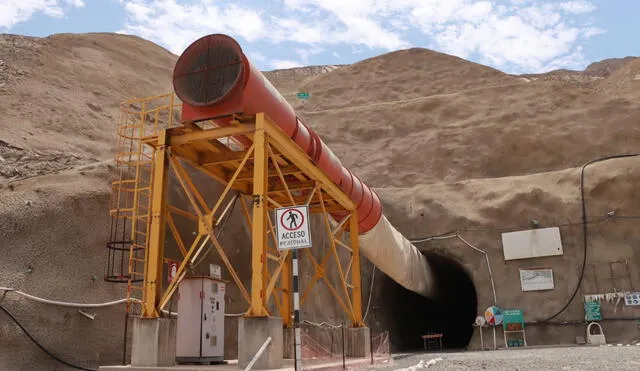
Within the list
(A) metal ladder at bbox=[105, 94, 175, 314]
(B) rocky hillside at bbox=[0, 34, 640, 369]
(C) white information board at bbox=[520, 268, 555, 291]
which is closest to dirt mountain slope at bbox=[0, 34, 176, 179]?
(B) rocky hillside at bbox=[0, 34, 640, 369]

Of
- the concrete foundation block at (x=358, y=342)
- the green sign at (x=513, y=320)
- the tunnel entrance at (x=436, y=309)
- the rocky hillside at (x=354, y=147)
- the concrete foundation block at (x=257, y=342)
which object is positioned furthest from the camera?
the tunnel entrance at (x=436, y=309)

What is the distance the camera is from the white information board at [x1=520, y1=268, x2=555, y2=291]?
2452 centimetres

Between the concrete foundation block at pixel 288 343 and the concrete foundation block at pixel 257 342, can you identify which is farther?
the concrete foundation block at pixel 288 343

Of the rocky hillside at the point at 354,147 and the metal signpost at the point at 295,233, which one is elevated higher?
the rocky hillside at the point at 354,147

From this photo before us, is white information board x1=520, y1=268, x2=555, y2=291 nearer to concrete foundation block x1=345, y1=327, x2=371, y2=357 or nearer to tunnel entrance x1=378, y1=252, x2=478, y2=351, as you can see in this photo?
tunnel entrance x1=378, y1=252, x2=478, y2=351

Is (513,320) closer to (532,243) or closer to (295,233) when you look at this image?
(532,243)

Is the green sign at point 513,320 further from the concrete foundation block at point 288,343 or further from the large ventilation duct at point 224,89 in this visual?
the large ventilation duct at point 224,89

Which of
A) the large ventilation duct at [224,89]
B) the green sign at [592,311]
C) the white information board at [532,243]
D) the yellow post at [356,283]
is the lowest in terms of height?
the green sign at [592,311]

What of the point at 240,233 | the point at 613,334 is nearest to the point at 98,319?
the point at 240,233

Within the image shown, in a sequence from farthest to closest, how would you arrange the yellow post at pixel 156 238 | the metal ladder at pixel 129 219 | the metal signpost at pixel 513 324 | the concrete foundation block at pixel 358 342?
1. the metal signpost at pixel 513 324
2. the concrete foundation block at pixel 358 342
3. the metal ladder at pixel 129 219
4. the yellow post at pixel 156 238

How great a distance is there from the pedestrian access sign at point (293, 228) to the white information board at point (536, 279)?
64.5 ft

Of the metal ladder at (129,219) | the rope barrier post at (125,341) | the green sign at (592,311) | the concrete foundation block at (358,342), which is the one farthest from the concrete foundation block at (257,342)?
the green sign at (592,311)

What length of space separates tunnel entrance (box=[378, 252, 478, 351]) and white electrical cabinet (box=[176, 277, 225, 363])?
16.3 m

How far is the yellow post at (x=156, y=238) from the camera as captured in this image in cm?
1064
